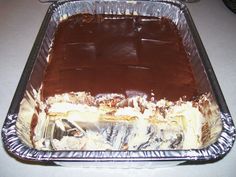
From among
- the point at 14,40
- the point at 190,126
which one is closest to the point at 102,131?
the point at 190,126

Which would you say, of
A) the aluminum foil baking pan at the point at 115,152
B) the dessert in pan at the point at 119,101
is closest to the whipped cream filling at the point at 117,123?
the dessert in pan at the point at 119,101

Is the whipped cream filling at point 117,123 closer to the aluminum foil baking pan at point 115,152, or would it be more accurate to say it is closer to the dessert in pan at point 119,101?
the dessert in pan at point 119,101

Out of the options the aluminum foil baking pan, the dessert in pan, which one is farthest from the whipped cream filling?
the aluminum foil baking pan

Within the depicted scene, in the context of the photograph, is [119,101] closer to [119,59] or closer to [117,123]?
[117,123]

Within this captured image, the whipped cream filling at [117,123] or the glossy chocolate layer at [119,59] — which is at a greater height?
the glossy chocolate layer at [119,59]

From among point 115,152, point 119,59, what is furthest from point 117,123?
point 115,152

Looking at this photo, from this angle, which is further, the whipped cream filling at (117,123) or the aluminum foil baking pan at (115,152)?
the whipped cream filling at (117,123)
